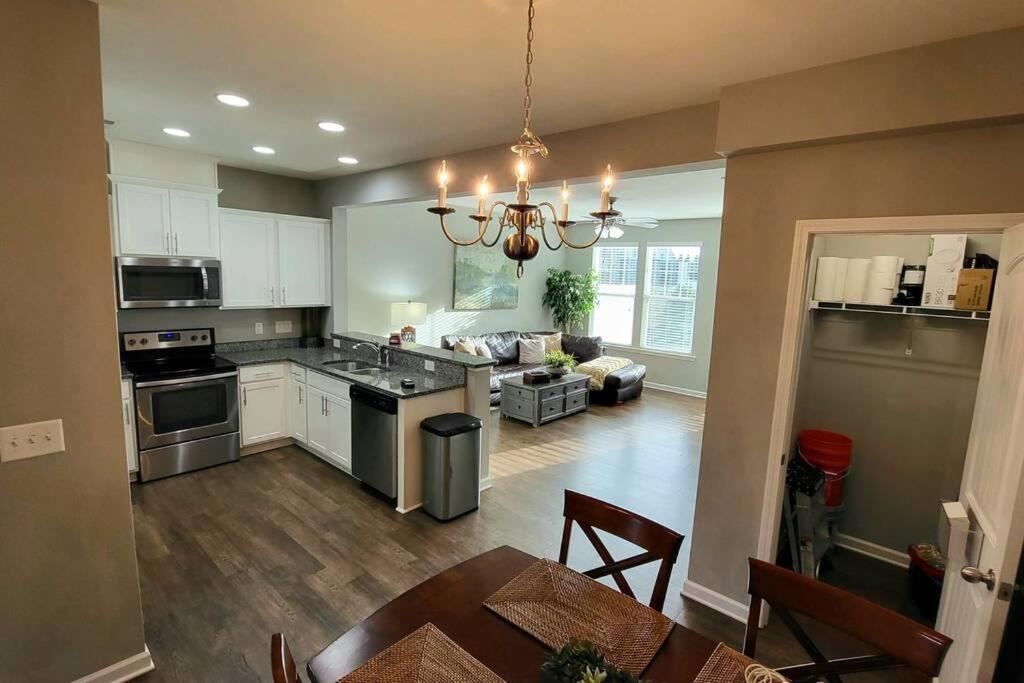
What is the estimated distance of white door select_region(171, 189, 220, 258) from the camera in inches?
162

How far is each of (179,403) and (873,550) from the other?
5291 millimetres

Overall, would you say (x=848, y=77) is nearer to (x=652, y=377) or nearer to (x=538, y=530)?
(x=538, y=530)

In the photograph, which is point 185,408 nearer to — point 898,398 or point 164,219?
point 164,219

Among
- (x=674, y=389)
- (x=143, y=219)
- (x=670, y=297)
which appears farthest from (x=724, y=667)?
(x=670, y=297)

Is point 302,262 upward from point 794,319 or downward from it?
upward

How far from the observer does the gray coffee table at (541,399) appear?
231 inches

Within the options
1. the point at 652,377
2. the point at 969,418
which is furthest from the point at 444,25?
the point at 652,377

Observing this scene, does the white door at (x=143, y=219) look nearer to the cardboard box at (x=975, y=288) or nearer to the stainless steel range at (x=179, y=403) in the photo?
the stainless steel range at (x=179, y=403)

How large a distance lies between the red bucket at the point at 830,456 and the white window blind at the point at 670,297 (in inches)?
185

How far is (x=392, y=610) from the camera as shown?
150cm

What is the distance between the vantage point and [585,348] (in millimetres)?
8109

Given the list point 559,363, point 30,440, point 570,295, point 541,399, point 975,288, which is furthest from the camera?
point 570,295

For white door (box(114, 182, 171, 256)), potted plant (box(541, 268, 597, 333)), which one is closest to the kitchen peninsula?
white door (box(114, 182, 171, 256))

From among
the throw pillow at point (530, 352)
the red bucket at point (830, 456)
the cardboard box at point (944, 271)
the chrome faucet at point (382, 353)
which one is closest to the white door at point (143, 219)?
the chrome faucet at point (382, 353)
